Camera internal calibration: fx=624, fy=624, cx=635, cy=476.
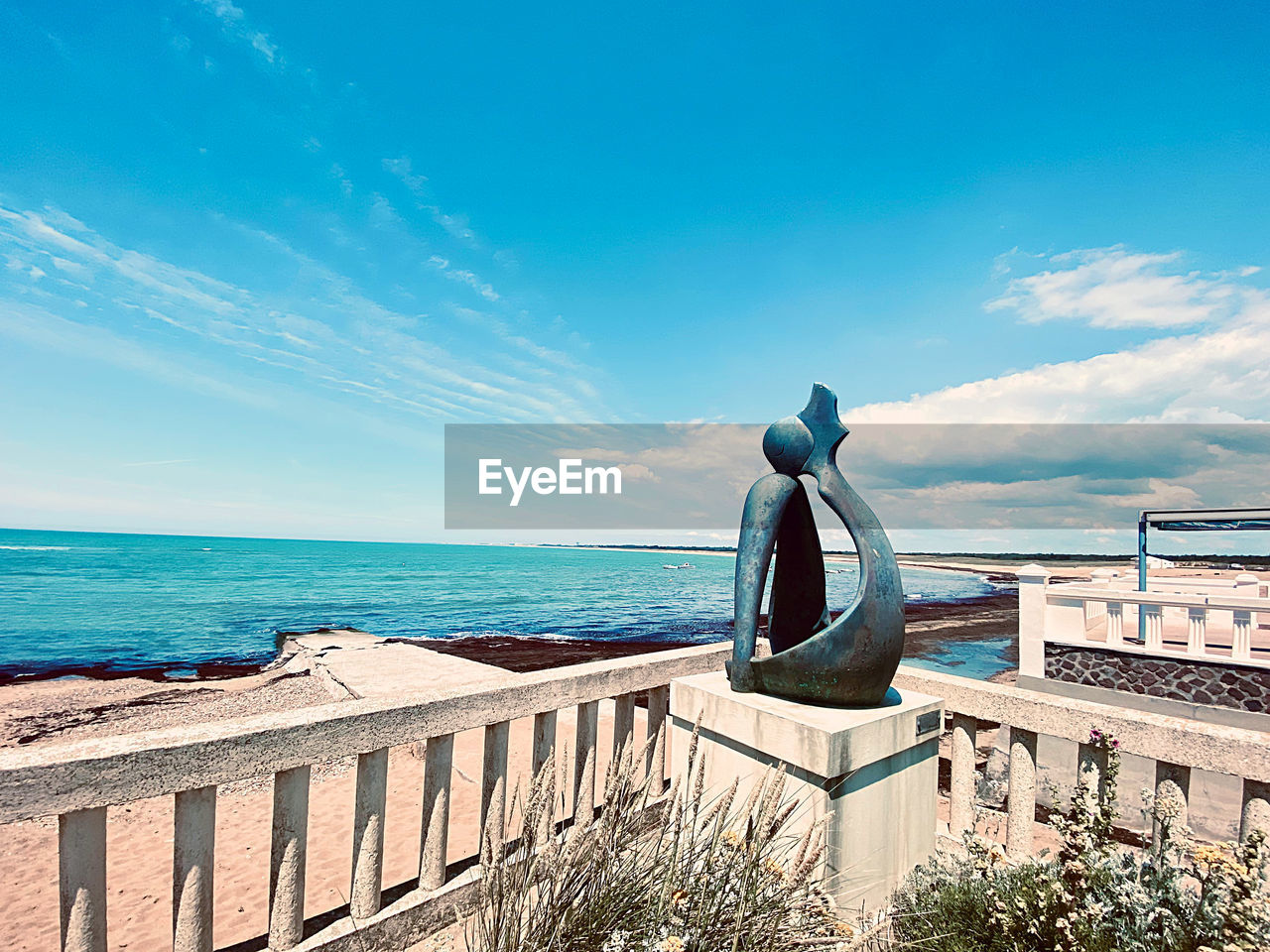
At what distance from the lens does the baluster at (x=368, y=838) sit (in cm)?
282

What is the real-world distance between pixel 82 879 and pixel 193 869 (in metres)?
0.35

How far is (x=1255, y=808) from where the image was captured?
2609 mm

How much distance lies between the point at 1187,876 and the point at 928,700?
1190 millimetres

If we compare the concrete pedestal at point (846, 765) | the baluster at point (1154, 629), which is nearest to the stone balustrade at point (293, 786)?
the concrete pedestal at point (846, 765)

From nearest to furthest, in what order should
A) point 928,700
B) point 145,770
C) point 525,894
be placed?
1. point 525,894
2. point 145,770
3. point 928,700

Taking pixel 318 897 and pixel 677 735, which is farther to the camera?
pixel 318 897

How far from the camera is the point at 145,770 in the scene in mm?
2184

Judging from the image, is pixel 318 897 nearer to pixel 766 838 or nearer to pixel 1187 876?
pixel 766 838

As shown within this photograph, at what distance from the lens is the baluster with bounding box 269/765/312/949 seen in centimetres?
256

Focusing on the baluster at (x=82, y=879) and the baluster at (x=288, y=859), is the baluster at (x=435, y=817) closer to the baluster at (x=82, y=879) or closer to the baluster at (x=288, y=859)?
the baluster at (x=288, y=859)

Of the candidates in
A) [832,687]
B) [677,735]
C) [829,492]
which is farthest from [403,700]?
[829,492]

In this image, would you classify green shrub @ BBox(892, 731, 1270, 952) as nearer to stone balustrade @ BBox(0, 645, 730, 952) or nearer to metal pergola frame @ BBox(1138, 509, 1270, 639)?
stone balustrade @ BBox(0, 645, 730, 952)

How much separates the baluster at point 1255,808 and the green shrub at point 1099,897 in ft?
0.98

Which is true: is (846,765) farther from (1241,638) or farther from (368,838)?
(1241,638)
